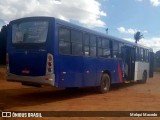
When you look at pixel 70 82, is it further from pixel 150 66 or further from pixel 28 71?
pixel 150 66

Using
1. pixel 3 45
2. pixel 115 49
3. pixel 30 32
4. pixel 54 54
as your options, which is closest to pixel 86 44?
pixel 54 54

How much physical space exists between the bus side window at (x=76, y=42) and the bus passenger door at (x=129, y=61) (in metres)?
5.98

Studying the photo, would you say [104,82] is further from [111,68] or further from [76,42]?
[76,42]

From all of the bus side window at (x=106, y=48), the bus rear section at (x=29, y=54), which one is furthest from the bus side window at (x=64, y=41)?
the bus side window at (x=106, y=48)

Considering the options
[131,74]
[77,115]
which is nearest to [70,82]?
[77,115]

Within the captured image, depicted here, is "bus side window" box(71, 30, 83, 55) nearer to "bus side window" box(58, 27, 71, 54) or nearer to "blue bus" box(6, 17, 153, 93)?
"blue bus" box(6, 17, 153, 93)

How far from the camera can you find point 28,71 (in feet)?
40.0

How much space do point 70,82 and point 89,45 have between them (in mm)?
2442

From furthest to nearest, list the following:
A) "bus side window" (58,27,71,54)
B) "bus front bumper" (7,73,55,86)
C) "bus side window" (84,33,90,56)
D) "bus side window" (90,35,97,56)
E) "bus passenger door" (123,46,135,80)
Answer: "bus passenger door" (123,46,135,80) < "bus side window" (90,35,97,56) < "bus side window" (84,33,90,56) < "bus side window" (58,27,71,54) < "bus front bumper" (7,73,55,86)

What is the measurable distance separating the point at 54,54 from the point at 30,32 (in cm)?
151

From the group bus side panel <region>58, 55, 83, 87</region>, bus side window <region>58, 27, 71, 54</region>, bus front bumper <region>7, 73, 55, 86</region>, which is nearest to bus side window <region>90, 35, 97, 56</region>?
bus side panel <region>58, 55, 83, 87</region>

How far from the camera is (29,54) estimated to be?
12.2 meters

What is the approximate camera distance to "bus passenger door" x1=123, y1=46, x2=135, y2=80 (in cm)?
1909

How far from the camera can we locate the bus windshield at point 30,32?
11883 millimetres
